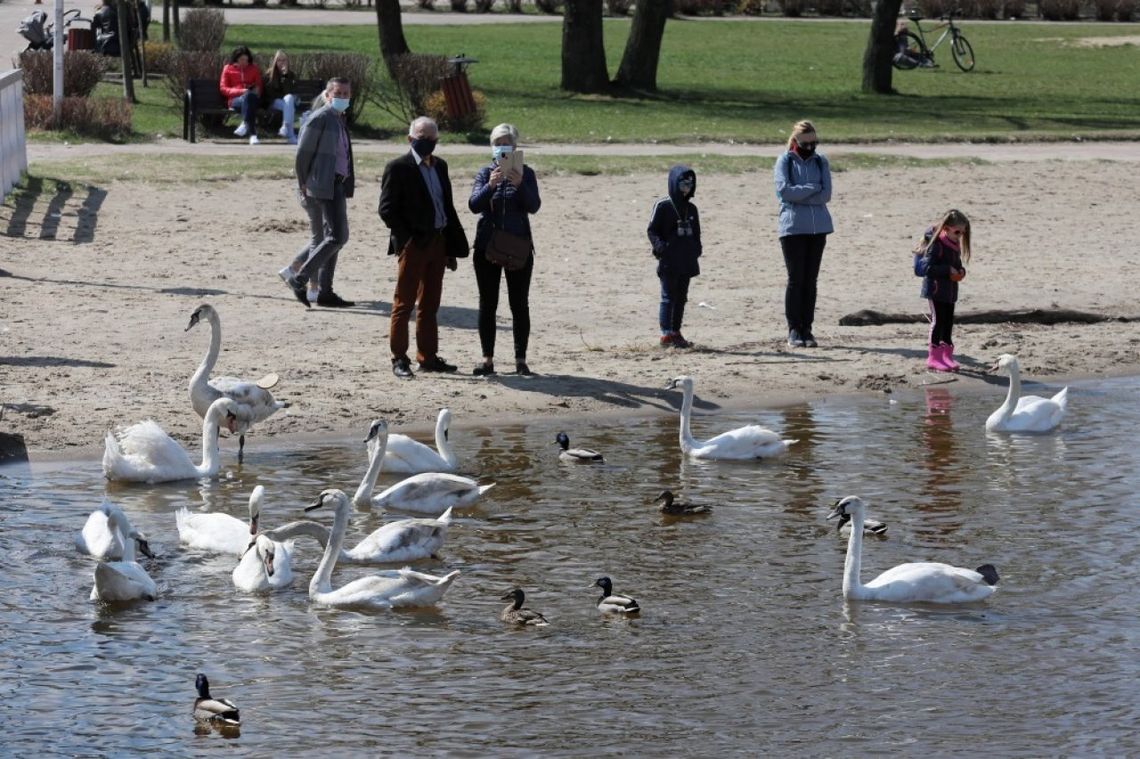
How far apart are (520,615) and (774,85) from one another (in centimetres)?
3080

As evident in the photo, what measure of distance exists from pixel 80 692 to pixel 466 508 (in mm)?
3700

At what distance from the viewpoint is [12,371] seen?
49.4 ft

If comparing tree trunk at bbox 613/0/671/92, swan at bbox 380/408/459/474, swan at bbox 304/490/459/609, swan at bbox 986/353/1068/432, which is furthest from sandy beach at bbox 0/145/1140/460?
tree trunk at bbox 613/0/671/92

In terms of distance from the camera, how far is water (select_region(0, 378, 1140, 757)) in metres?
8.28

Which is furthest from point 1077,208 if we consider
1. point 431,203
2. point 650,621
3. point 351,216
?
point 650,621

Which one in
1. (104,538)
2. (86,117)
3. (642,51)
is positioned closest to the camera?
(104,538)

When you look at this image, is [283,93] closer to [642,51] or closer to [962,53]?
[642,51]

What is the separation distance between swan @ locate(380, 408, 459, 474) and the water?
29 centimetres

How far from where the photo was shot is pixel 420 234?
14.8 meters

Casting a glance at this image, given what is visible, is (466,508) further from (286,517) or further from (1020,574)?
(1020,574)

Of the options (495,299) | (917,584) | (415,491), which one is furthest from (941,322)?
(917,584)

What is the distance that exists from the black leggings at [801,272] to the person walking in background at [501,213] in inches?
97.9

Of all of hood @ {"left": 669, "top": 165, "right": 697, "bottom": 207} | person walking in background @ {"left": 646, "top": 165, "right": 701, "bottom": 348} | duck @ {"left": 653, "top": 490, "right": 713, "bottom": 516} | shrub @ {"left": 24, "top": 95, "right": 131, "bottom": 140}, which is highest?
hood @ {"left": 669, "top": 165, "right": 697, "bottom": 207}

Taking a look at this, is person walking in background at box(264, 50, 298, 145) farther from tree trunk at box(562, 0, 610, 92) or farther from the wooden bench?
tree trunk at box(562, 0, 610, 92)
